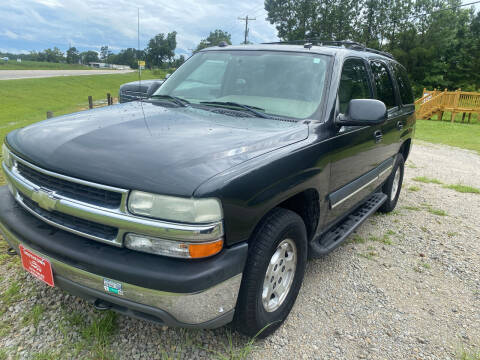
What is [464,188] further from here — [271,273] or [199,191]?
[199,191]

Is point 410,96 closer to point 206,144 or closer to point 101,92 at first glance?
point 206,144

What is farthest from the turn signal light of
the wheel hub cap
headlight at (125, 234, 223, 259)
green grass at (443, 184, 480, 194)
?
green grass at (443, 184, 480, 194)

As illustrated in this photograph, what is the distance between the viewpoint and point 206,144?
2.04 m

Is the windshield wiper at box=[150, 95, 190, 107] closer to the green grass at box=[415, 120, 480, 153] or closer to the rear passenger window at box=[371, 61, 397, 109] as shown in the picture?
the rear passenger window at box=[371, 61, 397, 109]

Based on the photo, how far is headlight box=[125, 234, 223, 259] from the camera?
1.71 meters

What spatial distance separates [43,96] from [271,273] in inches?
924

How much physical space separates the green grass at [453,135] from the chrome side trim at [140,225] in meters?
11.1

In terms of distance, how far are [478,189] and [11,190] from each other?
22.4ft

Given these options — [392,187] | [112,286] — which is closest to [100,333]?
[112,286]

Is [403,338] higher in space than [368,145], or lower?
lower

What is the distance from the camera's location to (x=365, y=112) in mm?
2615

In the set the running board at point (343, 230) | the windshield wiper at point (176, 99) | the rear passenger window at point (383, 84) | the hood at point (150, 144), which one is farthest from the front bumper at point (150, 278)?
the rear passenger window at point (383, 84)

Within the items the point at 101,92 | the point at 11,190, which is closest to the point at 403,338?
the point at 11,190

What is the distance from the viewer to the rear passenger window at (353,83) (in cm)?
297
